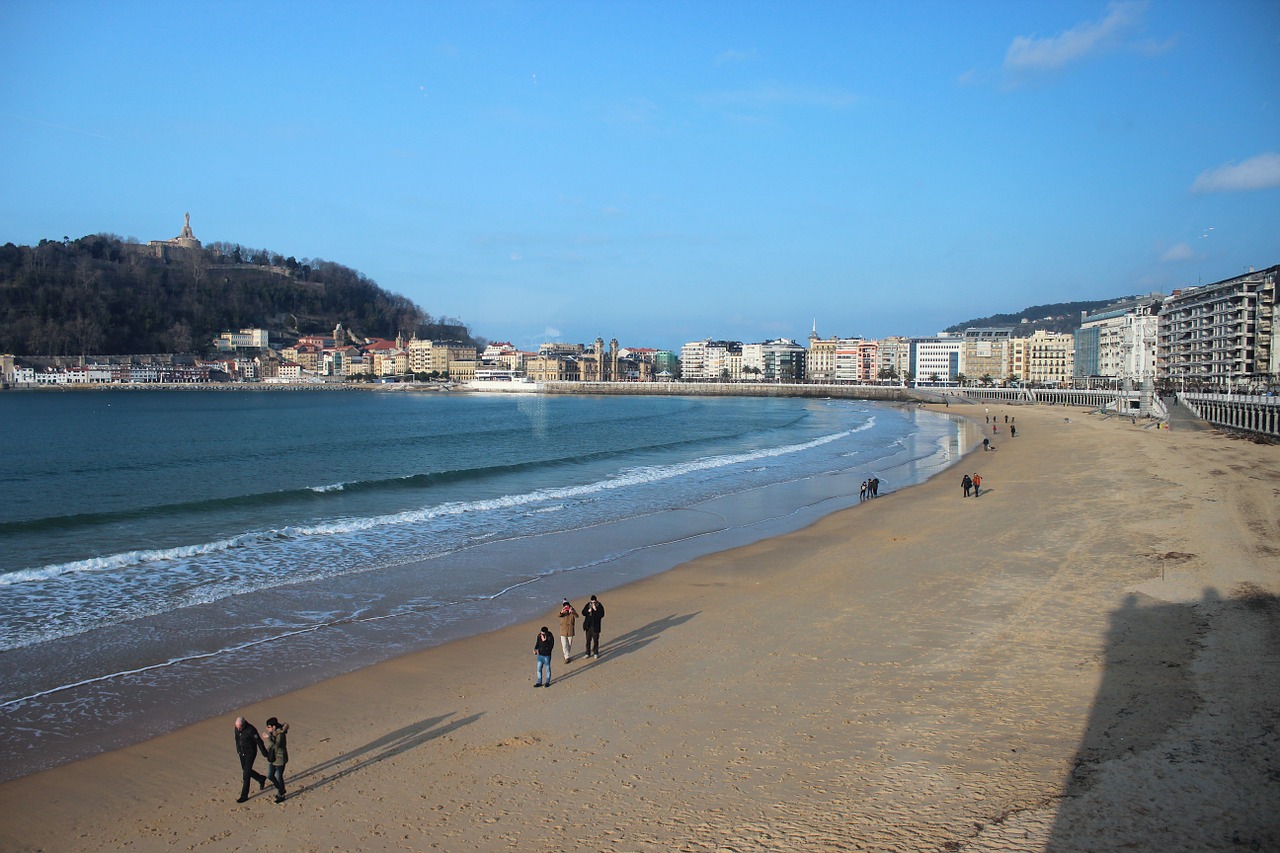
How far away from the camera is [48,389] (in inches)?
4985

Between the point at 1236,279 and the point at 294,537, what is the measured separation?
76745mm

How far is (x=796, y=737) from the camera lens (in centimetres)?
773

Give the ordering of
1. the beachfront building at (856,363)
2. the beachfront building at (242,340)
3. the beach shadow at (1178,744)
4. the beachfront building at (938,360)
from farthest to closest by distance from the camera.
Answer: the beachfront building at (242,340), the beachfront building at (856,363), the beachfront building at (938,360), the beach shadow at (1178,744)

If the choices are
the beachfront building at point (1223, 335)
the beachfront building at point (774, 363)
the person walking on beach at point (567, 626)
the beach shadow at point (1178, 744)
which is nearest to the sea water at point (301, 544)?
the person walking on beach at point (567, 626)

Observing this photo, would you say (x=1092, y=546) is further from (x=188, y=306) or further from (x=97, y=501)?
(x=188, y=306)

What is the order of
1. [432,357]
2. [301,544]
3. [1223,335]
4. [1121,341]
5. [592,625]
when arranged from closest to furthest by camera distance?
1. [592,625]
2. [301,544]
3. [1223,335]
4. [1121,341]
5. [432,357]

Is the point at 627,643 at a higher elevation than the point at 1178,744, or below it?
below

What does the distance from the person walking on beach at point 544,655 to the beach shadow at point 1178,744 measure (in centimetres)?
544

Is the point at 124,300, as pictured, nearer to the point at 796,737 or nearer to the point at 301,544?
the point at 301,544

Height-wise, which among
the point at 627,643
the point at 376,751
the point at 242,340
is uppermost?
the point at 242,340

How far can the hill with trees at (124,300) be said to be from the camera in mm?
137875

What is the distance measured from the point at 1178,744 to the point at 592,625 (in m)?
6.49

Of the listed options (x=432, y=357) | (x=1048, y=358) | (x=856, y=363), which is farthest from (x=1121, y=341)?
(x=432, y=357)

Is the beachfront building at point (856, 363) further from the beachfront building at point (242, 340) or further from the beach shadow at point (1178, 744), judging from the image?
the beach shadow at point (1178, 744)
